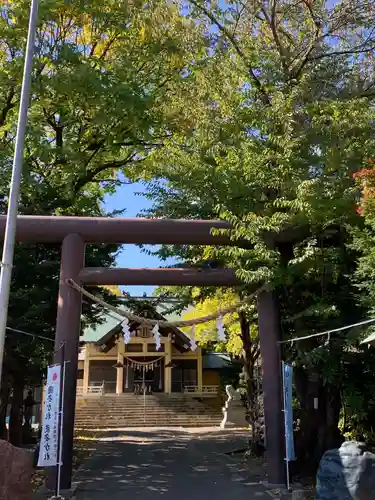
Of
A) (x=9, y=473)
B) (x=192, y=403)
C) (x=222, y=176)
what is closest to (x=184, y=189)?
(x=222, y=176)

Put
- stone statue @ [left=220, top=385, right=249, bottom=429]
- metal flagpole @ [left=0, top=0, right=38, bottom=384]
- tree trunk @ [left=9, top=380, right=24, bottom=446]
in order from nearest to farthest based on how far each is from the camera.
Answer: metal flagpole @ [left=0, top=0, right=38, bottom=384], tree trunk @ [left=9, top=380, right=24, bottom=446], stone statue @ [left=220, top=385, right=249, bottom=429]

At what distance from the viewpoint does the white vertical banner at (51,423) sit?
29.3 feet

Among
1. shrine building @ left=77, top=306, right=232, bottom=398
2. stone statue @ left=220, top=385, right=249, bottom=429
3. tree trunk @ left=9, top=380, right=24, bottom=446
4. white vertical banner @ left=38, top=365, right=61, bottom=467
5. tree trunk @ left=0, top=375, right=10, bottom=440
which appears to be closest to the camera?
white vertical banner @ left=38, top=365, right=61, bottom=467

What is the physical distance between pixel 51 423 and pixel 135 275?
11.6 ft

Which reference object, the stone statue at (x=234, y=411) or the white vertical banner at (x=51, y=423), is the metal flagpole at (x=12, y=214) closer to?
the white vertical banner at (x=51, y=423)

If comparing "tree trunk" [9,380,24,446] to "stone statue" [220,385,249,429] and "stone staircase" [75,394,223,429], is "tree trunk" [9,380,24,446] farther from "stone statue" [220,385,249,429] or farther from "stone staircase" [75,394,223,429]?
"stone statue" [220,385,249,429]

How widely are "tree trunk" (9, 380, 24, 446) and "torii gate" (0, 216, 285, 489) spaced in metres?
6.78

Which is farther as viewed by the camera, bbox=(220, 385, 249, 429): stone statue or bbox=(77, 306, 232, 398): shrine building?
bbox=(77, 306, 232, 398): shrine building

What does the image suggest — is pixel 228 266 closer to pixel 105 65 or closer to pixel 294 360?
pixel 294 360

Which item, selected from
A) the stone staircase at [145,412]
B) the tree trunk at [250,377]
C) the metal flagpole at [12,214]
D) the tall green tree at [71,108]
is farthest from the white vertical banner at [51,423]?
the stone staircase at [145,412]

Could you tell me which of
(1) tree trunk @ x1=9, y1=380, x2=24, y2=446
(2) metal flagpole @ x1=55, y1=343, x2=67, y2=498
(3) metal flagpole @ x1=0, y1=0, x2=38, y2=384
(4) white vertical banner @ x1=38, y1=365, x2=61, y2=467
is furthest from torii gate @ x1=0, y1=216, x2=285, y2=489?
(1) tree trunk @ x1=9, y1=380, x2=24, y2=446

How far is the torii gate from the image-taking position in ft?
33.4

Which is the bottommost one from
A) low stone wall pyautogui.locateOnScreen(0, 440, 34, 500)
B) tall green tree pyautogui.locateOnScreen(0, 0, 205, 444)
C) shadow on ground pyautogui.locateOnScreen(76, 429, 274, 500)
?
shadow on ground pyautogui.locateOnScreen(76, 429, 274, 500)

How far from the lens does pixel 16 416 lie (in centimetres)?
1622
